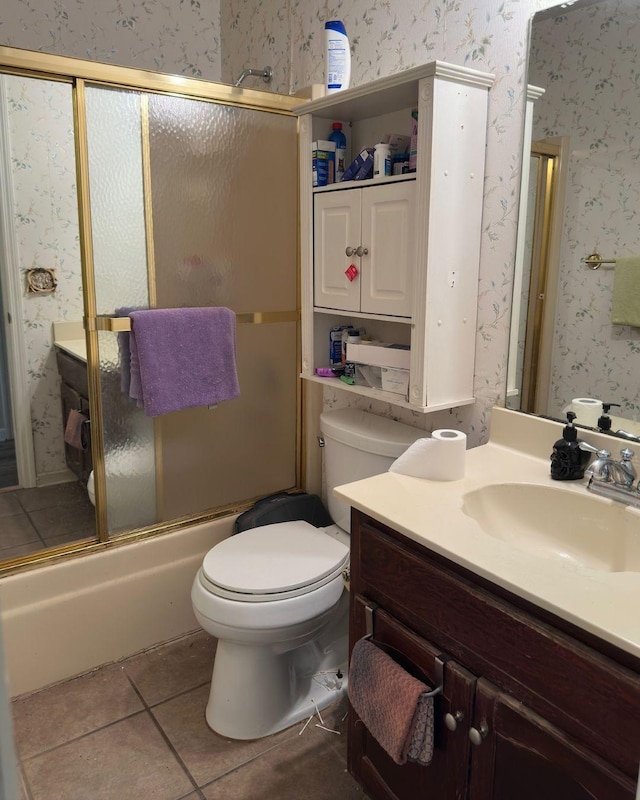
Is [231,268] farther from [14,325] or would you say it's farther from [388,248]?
[14,325]

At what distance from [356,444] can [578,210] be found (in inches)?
34.4

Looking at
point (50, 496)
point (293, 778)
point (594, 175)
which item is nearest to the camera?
point (594, 175)

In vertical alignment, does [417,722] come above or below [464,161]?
below

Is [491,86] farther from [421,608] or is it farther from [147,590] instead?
[147,590]

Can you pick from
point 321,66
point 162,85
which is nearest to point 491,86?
point 321,66

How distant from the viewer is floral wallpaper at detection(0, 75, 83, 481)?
265 centimetres

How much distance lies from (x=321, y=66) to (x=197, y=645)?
2.02 metres

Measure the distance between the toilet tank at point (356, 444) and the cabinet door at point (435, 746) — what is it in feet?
1.79

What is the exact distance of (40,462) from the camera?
2885mm

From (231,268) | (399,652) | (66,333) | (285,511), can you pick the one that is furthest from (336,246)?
(66,333)

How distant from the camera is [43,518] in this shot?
7.89 ft

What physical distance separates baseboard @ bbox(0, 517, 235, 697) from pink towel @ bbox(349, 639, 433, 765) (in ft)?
3.39

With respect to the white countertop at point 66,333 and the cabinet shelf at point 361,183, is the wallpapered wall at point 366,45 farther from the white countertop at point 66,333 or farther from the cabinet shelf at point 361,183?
the white countertop at point 66,333

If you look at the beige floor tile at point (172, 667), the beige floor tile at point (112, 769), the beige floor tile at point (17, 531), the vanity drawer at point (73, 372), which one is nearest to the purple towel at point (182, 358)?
the vanity drawer at point (73, 372)
